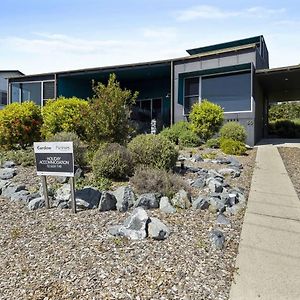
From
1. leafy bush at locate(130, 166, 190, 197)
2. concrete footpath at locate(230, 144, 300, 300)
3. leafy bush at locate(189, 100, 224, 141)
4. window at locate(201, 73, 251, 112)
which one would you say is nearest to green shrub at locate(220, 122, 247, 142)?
leafy bush at locate(189, 100, 224, 141)

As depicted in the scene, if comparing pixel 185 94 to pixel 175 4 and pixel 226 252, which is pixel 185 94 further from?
pixel 226 252

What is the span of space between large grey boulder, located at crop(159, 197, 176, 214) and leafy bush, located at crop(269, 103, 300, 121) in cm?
2554

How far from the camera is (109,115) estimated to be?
793 centimetres

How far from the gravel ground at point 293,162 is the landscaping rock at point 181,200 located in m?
2.84

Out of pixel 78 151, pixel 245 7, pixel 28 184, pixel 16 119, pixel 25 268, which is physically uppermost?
pixel 245 7

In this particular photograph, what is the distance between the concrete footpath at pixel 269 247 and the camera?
321 cm

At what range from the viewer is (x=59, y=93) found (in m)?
21.8

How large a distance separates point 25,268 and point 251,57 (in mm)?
14118

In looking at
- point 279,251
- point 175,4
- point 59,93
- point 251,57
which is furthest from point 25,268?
point 59,93

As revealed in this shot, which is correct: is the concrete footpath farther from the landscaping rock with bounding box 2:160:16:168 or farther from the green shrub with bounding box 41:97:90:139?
the landscaping rock with bounding box 2:160:16:168

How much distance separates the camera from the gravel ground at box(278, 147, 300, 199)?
26.8ft

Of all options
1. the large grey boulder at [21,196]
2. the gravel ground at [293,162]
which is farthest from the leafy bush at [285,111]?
the large grey boulder at [21,196]

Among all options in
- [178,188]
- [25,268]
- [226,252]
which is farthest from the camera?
[178,188]

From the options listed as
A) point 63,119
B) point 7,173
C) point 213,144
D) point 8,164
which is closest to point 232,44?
point 213,144
